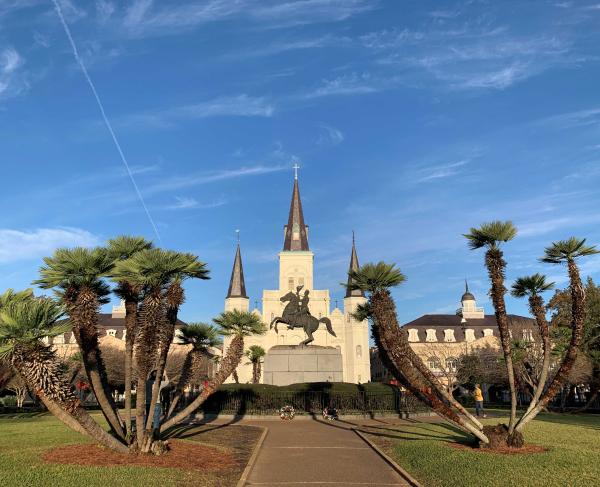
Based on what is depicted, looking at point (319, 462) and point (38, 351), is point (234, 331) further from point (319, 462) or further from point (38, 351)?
point (38, 351)

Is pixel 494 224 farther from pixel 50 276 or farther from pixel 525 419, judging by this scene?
pixel 50 276

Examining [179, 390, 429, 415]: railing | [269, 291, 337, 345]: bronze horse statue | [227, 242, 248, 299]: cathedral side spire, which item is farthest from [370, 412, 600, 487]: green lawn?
[227, 242, 248, 299]: cathedral side spire

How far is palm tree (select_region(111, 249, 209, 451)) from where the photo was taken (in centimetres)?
1163

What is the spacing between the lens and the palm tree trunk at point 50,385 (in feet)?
32.7

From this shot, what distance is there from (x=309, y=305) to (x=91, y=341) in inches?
2829

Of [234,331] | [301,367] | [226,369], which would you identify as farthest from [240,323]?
[301,367]

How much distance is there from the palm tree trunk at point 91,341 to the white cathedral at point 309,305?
66.2 meters

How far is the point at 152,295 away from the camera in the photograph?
1196 cm

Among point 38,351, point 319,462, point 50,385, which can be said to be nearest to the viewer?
point 38,351

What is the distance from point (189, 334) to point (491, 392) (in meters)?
68.3

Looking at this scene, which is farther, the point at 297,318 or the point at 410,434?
the point at 297,318

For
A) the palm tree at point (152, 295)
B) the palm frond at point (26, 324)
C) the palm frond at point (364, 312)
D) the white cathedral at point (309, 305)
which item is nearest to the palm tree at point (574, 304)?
the palm frond at point (364, 312)

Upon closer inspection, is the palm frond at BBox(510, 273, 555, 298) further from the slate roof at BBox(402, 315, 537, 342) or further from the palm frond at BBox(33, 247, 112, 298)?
the slate roof at BBox(402, 315, 537, 342)

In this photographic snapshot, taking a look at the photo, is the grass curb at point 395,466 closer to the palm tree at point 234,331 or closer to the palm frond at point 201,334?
the palm tree at point 234,331
